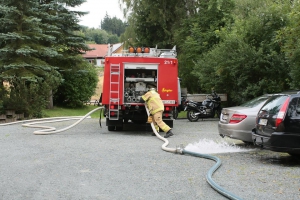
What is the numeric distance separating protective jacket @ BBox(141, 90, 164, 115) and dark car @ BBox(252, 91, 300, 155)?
202 inches

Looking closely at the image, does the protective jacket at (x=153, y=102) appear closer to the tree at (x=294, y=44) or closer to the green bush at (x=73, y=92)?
the tree at (x=294, y=44)

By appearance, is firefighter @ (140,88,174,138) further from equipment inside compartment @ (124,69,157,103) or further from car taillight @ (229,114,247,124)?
car taillight @ (229,114,247,124)

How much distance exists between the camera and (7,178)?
698 centimetres

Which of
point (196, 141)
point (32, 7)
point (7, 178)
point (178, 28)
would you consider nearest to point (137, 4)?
point (178, 28)

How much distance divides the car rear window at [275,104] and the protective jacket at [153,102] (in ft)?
15.9

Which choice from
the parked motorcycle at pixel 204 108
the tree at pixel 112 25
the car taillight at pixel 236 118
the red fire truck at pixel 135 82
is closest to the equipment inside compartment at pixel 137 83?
the red fire truck at pixel 135 82

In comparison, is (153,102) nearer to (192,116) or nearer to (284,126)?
(284,126)

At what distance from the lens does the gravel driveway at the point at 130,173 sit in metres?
6.07

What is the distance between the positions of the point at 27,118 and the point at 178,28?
1474 cm

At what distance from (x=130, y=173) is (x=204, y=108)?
13725mm

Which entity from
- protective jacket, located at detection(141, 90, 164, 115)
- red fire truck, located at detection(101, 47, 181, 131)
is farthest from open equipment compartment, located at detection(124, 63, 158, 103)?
protective jacket, located at detection(141, 90, 164, 115)

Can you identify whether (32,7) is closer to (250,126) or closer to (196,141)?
(196,141)

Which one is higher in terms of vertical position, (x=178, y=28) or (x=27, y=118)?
(x=178, y=28)

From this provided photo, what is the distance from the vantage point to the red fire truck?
14016 mm
